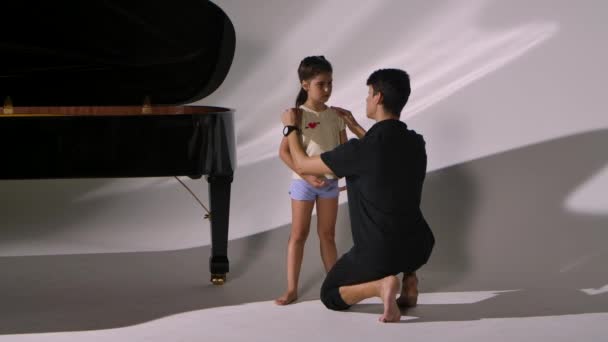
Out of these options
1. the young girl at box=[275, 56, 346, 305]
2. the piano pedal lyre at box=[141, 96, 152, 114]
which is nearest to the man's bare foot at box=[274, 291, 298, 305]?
the young girl at box=[275, 56, 346, 305]

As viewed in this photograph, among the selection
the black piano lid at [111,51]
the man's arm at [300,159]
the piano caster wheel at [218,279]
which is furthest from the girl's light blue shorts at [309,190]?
the black piano lid at [111,51]

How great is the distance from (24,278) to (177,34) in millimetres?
1164

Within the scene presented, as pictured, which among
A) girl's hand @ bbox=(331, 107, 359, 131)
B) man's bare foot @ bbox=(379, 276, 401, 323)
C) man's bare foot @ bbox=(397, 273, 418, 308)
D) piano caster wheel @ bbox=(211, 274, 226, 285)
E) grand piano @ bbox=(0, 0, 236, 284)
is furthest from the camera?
grand piano @ bbox=(0, 0, 236, 284)

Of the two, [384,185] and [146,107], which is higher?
[146,107]

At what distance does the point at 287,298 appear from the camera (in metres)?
4.03

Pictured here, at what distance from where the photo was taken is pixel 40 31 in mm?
4707

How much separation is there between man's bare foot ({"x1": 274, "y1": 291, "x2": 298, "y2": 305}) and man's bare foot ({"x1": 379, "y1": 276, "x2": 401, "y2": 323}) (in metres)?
0.41

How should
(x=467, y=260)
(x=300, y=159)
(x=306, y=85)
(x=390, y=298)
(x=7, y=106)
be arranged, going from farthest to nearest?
1. (x=7, y=106)
2. (x=467, y=260)
3. (x=306, y=85)
4. (x=300, y=159)
5. (x=390, y=298)

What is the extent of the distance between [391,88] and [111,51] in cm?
149

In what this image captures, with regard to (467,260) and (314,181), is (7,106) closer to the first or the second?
(314,181)

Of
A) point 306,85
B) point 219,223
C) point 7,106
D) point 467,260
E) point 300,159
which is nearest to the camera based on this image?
point 300,159

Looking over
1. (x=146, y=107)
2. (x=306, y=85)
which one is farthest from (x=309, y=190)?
(x=146, y=107)

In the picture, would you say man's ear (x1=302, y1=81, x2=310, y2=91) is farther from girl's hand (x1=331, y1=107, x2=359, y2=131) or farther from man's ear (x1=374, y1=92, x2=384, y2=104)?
man's ear (x1=374, y1=92, x2=384, y2=104)

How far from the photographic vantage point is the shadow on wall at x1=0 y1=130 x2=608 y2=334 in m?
4.23
